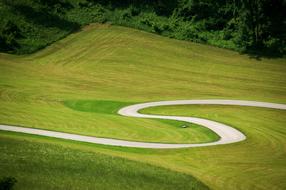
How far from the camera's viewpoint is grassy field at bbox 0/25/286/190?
23828mm

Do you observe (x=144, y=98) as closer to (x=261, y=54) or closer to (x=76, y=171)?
(x=261, y=54)

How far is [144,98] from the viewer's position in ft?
151

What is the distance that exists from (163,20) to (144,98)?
26.6m

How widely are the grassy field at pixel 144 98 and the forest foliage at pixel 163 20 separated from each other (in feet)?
8.56

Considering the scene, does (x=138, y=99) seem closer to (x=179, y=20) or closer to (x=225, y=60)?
(x=225, y=60)

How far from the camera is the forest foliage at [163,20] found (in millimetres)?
61156

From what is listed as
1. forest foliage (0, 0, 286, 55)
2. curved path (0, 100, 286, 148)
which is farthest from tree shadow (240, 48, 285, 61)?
curved path (0, 100, 286, 148)

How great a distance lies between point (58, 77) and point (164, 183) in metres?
33.6

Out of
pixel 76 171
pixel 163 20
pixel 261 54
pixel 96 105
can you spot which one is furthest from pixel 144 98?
pixel 163 20

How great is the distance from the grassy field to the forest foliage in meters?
2.61

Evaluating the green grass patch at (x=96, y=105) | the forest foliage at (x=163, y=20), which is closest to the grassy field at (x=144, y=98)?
the green grass patch at (x=96, y=105)

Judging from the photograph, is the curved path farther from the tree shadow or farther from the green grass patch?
the tree shadow

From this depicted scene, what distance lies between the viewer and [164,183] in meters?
20.4

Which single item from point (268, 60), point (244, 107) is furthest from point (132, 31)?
point (244, 107)
